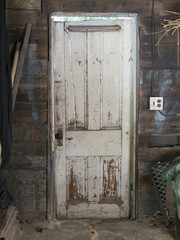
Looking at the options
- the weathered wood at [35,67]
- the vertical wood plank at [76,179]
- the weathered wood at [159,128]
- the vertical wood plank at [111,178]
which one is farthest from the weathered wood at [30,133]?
the weathered wood at [159,128]

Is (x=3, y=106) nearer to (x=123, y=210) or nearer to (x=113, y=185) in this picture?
(x=113, y=185)

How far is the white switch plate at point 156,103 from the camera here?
276 centimetres

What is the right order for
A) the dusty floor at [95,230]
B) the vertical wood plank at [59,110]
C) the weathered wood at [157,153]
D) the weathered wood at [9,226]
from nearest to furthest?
the weathered wood at [9,226] < the dusty floor at [95,230] < the vertical wood plank at [59,110] < the weathered wood at [157,153]

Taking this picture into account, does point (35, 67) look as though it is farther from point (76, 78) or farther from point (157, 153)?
point (157, 153)

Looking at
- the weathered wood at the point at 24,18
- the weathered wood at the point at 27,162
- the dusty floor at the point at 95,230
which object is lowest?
the dusty floor at the point at 95,230

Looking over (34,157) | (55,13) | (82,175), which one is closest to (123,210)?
(82,175)

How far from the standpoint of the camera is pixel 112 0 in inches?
106

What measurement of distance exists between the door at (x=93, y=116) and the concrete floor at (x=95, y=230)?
0.12 m

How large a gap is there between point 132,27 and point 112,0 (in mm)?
316

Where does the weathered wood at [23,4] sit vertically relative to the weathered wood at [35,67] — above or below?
above

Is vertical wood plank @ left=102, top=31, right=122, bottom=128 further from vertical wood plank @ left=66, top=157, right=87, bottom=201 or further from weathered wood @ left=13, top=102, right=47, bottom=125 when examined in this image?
weathered wood @ left=13, top=102, right=47, bottom=125

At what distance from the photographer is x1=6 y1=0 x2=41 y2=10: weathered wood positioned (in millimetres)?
2650

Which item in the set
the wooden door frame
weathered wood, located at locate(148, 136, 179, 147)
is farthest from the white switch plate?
weathered wood, located at locate(148, 136, 179, 147)

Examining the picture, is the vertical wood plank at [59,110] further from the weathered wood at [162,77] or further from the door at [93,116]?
the weathered wood at [162,77]
